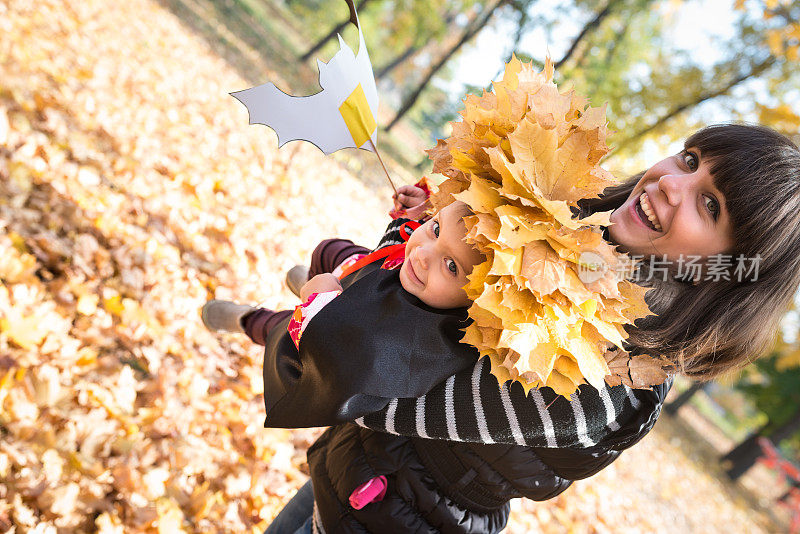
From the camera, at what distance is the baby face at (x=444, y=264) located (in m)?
1.32

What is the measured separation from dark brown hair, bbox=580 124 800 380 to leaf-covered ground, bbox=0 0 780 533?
6.20 ft

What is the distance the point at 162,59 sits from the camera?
21.9 feet

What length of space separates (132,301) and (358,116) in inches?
63.8

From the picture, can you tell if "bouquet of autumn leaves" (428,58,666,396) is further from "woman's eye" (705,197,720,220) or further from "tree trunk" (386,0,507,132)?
"tree trunk" (386,0,507,132)

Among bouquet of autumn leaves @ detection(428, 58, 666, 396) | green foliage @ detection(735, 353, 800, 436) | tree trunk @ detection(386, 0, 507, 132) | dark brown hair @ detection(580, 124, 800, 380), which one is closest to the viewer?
bouquet of autumn leaves @ detection(428, 58, 666, 396)

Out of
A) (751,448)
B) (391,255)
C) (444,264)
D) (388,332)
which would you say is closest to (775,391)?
(751,448)

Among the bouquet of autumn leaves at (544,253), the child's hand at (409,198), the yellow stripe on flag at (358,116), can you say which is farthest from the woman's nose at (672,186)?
the yellow stripe on flag at (358,116)

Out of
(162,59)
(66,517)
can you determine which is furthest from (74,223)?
(162,59)

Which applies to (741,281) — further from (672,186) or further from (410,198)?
(410,198)

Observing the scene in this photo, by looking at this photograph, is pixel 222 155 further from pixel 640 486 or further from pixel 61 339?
pixel 640 486

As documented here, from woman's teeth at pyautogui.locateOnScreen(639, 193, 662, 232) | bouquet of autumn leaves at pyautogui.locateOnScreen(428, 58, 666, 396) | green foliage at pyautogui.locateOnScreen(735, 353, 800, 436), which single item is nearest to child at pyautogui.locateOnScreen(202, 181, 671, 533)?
bouquet of autumn leaves at pyautogui.locateOnScreen(428, 58, 666, 396)

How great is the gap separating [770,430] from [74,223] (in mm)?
12594

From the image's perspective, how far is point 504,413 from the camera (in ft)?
4.17

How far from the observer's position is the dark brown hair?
4.52 feet
